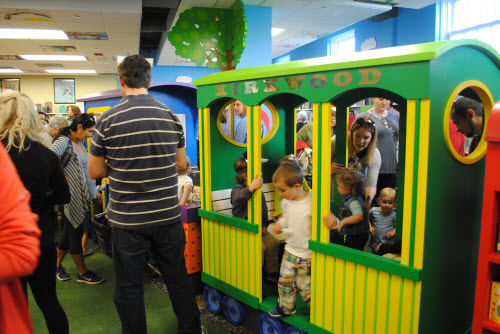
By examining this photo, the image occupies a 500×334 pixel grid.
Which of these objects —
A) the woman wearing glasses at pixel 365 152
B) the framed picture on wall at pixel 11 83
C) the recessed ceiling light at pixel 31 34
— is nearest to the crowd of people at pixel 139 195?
the woman wearing glasses at pixel 365 152

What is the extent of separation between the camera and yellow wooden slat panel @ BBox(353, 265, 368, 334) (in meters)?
1.96

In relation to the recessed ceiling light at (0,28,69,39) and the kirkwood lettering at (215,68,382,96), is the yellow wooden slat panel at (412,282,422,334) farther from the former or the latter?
the recessed ceiling light at (0,28,69,39)

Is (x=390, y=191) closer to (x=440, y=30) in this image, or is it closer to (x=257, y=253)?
(x=257, y=253)

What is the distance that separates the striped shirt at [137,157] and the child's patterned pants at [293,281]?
776mm

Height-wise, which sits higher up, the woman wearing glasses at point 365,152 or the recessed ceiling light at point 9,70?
the recessed ceiling light at point 9,70

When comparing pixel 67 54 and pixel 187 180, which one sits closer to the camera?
pixel 187 180

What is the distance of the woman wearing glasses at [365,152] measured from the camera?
3.03m

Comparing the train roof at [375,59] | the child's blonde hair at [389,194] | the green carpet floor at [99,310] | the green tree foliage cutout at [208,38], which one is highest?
the green tree foliage cutout at [208,38]

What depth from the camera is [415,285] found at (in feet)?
5.76

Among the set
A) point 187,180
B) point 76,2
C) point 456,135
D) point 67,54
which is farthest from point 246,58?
point 67,54

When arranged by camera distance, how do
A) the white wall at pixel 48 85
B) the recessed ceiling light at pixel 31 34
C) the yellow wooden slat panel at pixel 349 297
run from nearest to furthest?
the yellow wooden slat panel at pixel 349 297 → the recessed ceiling light at pixel 31 34 → the white wall at pixel 48 85

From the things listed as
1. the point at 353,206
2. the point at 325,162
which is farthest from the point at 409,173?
the point at 353,206

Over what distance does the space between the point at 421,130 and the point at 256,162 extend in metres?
1.09

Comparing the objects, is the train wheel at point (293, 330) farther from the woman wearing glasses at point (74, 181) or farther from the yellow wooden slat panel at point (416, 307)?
the woman wearing glasses at point (74, 181)
